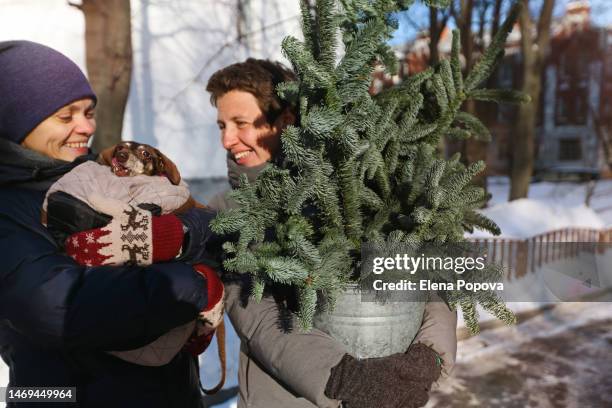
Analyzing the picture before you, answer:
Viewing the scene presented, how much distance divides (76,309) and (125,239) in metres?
0.24

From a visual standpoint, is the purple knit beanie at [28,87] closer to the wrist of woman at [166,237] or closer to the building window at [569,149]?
the wrist of woman at [166,237]

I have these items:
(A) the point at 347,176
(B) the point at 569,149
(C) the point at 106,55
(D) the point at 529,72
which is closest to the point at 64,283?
(A) the point at 347,176

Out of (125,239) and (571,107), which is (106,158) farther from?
(571,107)

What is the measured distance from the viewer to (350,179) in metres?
1.31

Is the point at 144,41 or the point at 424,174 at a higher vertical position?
the point at 144,41

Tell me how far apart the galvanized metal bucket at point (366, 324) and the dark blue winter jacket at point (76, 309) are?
0.42 metres

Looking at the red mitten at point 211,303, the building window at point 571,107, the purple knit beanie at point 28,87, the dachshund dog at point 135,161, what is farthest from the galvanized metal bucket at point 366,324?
the building window at point 571,107

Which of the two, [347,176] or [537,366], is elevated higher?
[347,176]

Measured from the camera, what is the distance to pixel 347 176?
1.30 m

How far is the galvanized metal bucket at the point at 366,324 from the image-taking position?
1.39 m

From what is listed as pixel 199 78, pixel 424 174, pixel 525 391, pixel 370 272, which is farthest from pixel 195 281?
pixel 199 78

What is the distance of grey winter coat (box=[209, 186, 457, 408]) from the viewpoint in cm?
136

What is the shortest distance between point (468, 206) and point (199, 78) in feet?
19.8

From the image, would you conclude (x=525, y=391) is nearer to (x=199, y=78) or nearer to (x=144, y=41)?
(x=199, y=78)
